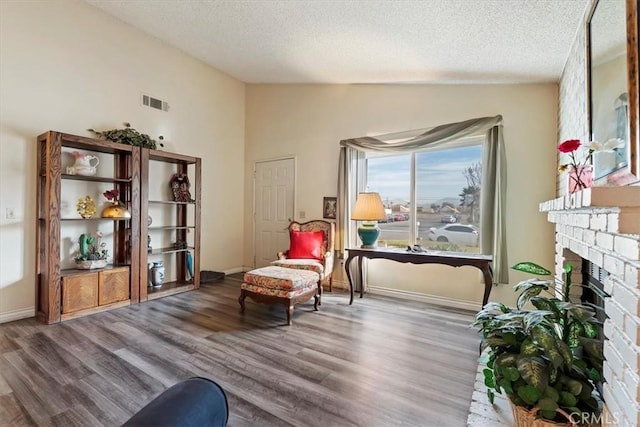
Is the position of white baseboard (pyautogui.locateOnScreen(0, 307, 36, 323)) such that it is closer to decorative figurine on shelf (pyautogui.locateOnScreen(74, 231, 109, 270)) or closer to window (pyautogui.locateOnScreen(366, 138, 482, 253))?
decorative figurine on shelf (pyautogui.locateOnScreen(74, 231, 109, 270))

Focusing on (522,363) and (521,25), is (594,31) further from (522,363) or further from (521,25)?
(522,363)

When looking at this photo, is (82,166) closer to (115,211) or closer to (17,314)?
(115,211)

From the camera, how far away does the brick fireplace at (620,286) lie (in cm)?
97

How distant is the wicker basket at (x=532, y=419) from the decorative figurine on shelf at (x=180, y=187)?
13.9 ft

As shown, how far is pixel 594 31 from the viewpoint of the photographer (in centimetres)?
185

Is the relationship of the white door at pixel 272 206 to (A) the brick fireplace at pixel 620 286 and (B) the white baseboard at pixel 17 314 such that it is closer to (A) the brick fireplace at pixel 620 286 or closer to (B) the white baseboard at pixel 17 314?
(B) the white baseboard at pixel 17 314

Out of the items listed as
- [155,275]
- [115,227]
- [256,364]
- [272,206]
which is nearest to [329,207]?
[272,206]

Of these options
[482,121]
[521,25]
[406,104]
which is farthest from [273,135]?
[521,25]

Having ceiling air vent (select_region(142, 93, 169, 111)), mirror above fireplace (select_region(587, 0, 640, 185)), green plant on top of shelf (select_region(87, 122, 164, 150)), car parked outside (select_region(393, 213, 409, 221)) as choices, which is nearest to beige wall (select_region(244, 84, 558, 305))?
car parked outside (select_region(393, 213, 409, 221))

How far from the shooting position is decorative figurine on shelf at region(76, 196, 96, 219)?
3.36 metres

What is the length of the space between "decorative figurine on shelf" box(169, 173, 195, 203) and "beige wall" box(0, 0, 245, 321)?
0.43 meters

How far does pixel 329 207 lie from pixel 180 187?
222 cm

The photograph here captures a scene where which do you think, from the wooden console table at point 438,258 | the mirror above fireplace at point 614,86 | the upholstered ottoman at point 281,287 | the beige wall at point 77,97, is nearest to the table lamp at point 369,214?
the wooden console table at point 438,258

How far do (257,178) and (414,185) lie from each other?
9.31ft
